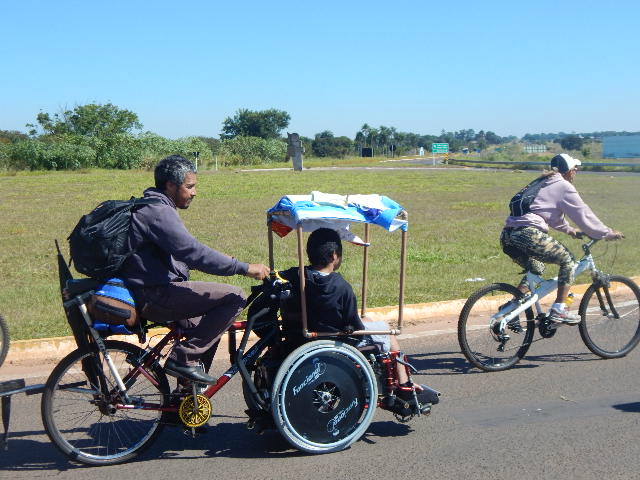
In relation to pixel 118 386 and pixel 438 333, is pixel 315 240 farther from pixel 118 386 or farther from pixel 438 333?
pixel 438 333

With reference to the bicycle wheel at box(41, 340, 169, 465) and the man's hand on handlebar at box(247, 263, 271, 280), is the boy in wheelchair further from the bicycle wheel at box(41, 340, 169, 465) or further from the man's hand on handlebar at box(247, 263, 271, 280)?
the bicycle wheel at box(41, 340, 169, 465)

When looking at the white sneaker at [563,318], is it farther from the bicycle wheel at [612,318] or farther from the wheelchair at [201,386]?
the wheelchair at [201,386]

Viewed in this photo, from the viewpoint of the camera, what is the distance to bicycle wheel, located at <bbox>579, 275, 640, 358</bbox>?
23.6ft

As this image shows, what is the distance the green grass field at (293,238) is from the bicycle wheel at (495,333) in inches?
43.1

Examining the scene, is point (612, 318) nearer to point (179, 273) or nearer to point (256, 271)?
point (256, 271)

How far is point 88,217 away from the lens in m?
4.59

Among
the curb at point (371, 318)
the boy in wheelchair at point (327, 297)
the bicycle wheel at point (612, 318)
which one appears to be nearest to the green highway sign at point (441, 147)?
the curb at point (371, 318)

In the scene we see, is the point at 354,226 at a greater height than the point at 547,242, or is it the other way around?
the point at 547,242

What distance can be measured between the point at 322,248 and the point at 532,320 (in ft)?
9.57

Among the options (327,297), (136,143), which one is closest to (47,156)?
(136,143)

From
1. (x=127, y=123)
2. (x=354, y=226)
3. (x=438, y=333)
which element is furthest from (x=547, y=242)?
(x=127, y=123)

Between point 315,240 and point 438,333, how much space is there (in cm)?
350

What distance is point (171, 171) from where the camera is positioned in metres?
4.88

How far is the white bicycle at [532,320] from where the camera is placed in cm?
689
